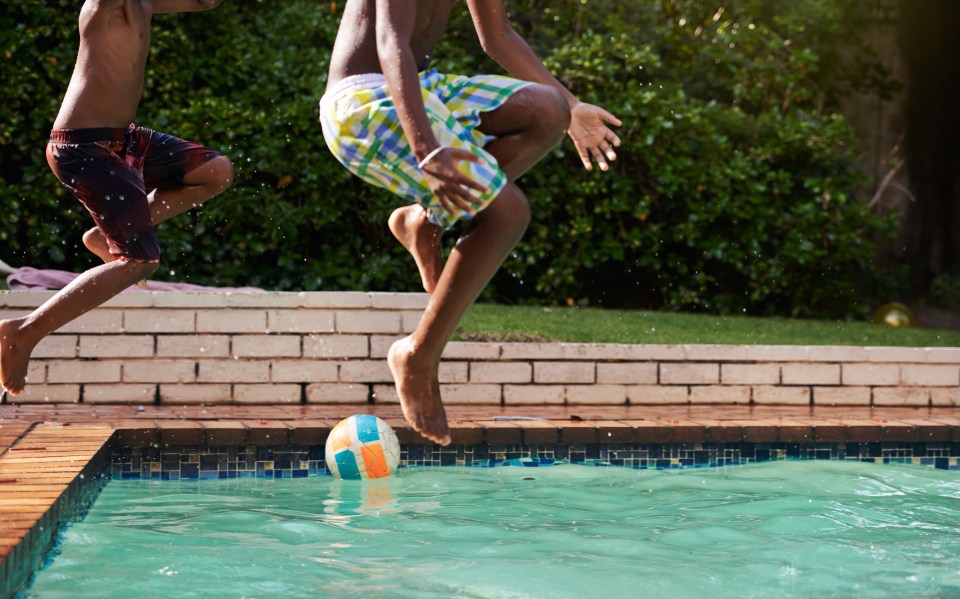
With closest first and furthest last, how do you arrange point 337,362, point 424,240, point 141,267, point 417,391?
point 417,391 → point 424,240 → point 141,267 → point 337,362

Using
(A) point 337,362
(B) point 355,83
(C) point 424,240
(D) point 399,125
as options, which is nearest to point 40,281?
(A) point 337,362

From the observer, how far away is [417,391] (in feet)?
11.4

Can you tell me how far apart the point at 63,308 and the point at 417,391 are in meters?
1.60

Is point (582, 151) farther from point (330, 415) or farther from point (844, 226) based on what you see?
point (844, 226)

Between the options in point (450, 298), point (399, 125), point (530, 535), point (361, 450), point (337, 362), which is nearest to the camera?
point (399, 125)

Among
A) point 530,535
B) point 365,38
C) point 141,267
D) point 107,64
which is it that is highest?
point 107,64

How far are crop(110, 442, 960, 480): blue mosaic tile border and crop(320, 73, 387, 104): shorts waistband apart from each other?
2.79 m

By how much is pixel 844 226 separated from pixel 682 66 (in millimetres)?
2086

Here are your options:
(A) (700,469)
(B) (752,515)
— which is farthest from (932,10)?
(B) (752,515)

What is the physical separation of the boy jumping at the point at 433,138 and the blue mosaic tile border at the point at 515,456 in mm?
2411

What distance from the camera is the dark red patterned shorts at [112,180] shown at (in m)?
4.27

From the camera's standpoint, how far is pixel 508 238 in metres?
3.28

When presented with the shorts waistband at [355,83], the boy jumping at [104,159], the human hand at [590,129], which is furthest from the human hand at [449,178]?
the boy jumping at [104,159]

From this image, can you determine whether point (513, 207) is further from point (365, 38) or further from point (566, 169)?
point (566, 169)
